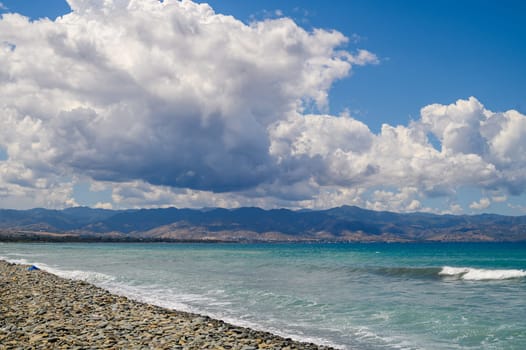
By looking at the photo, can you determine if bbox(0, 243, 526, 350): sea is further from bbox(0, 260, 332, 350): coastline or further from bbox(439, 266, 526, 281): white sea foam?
bbox(0, 260, 332, 350): coastline

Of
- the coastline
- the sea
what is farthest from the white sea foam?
the coastline

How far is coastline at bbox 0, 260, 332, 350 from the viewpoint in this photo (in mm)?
13953

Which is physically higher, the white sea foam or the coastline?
the coastline

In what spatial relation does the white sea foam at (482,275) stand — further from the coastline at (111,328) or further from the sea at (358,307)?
the coastline at (111,328)

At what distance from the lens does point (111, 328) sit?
54.0ft

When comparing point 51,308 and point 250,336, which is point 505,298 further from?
point 51,308

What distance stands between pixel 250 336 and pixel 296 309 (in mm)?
9458

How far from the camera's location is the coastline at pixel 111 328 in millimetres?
→ 13953

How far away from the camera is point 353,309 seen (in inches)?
966

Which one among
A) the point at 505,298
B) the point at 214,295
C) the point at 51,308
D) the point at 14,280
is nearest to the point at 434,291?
the point at 505,298

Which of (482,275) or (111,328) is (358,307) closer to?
(111,328)

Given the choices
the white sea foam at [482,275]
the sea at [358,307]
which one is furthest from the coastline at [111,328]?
the white sea foam at [482,275]

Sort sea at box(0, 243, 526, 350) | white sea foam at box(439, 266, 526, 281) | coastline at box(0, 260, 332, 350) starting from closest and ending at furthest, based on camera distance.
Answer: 1. coastline at box(0, 260, 332, 350)
2. sea at box(0, 243, 526, 350)
3. white sea foam at box(439, 266, 526, 281)

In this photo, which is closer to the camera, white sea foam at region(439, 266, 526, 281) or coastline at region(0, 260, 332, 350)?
coastline at region(0, 260, 332, 350)
